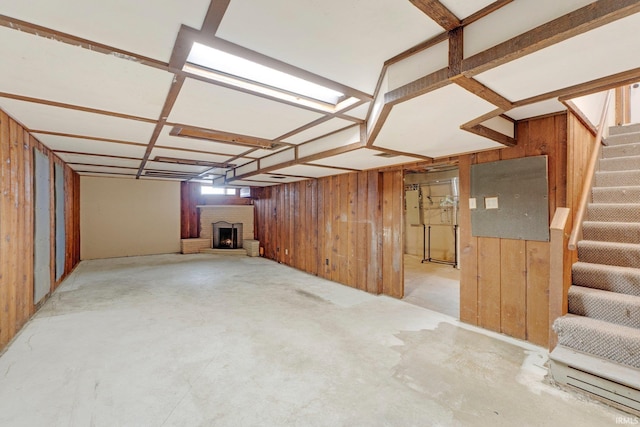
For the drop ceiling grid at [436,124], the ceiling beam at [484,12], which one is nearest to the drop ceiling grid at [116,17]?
the ceiling beam at [484,12]

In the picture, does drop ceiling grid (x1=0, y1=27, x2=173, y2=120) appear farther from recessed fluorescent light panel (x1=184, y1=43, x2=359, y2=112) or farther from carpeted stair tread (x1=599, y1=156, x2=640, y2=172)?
carpeted stair tread (x1=599, y1=156, x2=640, y2=172)

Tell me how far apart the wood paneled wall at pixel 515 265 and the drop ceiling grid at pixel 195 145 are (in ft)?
9.04

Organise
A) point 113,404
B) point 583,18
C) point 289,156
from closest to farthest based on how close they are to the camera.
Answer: point 583,18
point 113,404
point 289,156

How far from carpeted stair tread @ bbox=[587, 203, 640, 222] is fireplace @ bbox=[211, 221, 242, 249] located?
7.45 m

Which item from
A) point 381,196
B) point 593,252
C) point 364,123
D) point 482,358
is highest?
point 364,123

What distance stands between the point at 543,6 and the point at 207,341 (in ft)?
10.2

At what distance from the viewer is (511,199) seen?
8.66ft

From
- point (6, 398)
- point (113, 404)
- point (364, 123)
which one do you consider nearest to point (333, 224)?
point (364, 123)

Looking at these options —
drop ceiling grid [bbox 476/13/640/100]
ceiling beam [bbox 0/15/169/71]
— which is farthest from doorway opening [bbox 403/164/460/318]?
ceiling beam [bbox 0/15/169/71]

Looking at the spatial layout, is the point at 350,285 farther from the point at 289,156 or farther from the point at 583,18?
the point at 583,18

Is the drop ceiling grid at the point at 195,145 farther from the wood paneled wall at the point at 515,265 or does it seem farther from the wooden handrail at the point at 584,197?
the wooden handrail at the point at 584,197

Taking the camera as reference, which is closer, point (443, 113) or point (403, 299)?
point (443, 113)

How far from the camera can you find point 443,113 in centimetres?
182

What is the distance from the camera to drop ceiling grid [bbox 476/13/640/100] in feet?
3.44
